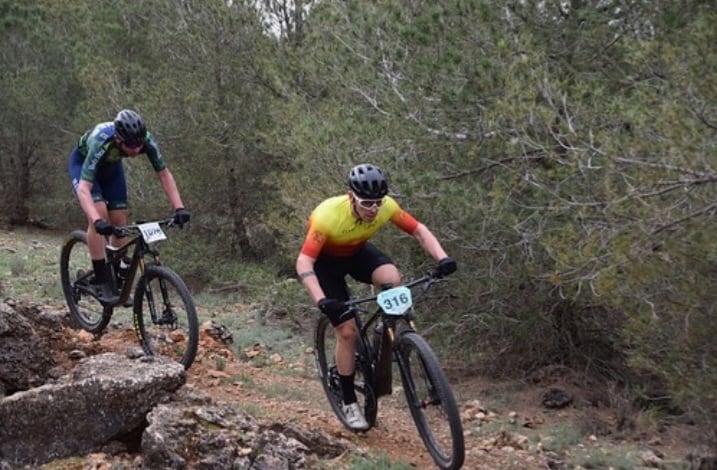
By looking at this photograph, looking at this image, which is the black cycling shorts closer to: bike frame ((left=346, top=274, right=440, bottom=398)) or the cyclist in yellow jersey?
the cyclist in yellow jersey

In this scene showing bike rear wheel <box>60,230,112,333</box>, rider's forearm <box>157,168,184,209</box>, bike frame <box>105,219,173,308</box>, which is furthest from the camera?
bike rear wheel <box>60,230,112,333</box>

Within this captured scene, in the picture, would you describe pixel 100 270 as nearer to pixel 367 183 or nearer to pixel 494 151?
pixel 367 183

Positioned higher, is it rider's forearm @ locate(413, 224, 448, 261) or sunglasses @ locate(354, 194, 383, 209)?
sunglasses @ locate(354, 194, 383, 209)

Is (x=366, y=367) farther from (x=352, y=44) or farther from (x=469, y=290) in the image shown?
(x=352, y=44)

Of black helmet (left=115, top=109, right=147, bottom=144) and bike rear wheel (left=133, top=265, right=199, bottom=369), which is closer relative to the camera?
bike rear wheel (left=133, top=265, right=199, bottom=369)

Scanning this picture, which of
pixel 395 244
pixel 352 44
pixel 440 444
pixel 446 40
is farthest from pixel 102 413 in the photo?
pixel 352 44

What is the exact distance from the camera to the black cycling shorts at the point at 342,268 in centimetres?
532

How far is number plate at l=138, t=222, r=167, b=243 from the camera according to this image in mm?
6113

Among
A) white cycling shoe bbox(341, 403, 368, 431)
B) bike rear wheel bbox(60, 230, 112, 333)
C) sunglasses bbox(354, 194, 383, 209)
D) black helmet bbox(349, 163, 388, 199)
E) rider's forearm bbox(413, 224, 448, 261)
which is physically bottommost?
white cycling shoe bbox(341, 403, 368, 431)

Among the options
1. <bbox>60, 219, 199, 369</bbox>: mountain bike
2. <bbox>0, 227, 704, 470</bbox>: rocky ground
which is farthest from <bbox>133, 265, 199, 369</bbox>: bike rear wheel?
<bbox>0, 227, 704, 470</bbox>: rocky ground

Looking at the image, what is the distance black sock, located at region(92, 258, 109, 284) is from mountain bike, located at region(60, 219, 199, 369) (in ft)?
0.21

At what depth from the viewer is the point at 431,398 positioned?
4.70 metres

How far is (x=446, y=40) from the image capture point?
791 centimetres

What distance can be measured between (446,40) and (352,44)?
58.9 inches
